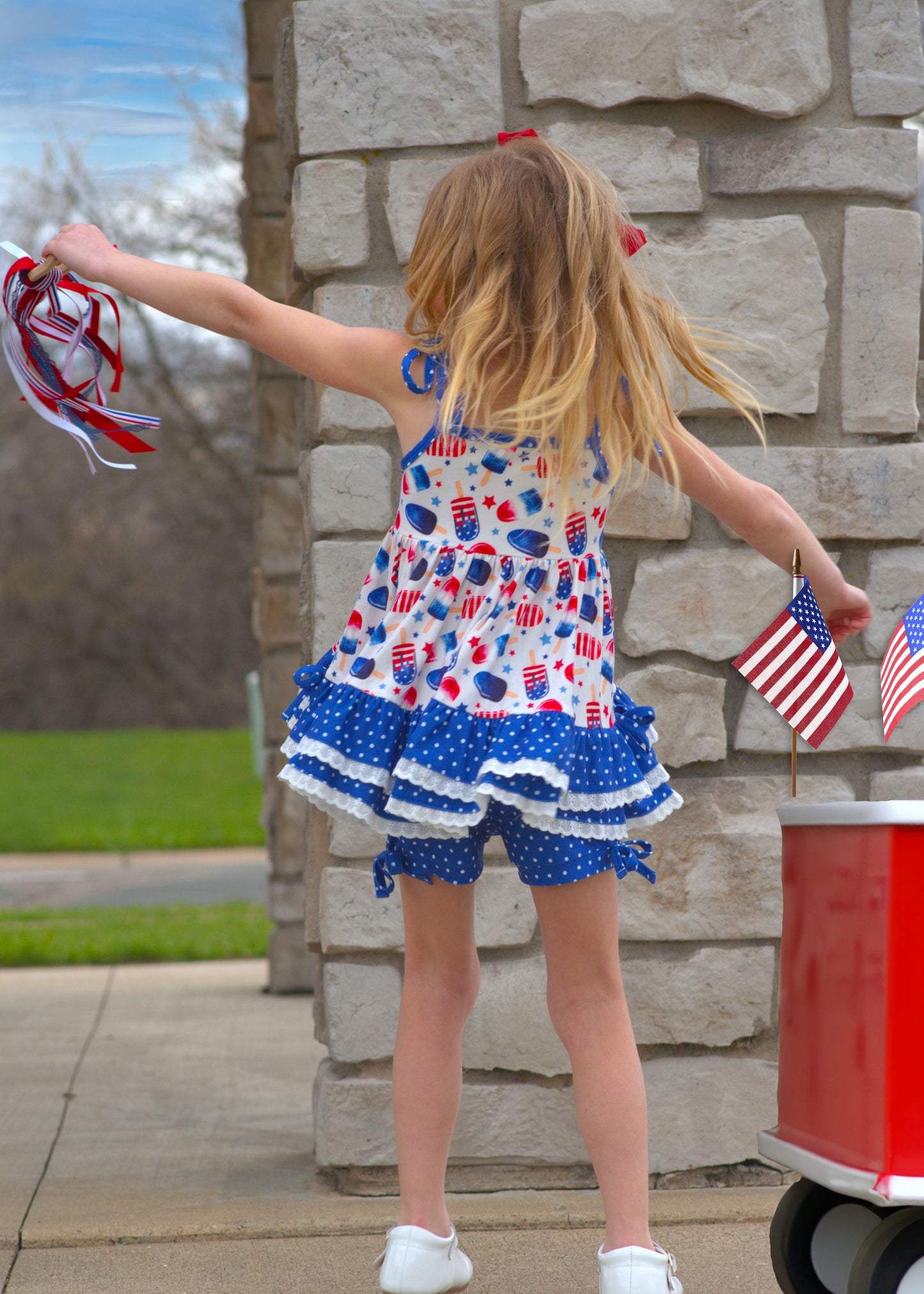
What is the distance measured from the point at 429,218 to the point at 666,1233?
66.3 inches

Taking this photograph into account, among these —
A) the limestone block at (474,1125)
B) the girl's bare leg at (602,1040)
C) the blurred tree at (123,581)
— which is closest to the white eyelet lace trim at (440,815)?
the girl's bare leg at (602,1040)

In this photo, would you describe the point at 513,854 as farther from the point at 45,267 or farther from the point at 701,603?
→ the point at 45,267

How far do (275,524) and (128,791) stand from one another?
9.91 meters

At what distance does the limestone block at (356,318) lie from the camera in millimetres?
2473

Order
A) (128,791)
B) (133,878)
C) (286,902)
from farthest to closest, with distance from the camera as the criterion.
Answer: (128,791), (133,878), (286,902)

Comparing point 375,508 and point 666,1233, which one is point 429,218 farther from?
point 666,1233

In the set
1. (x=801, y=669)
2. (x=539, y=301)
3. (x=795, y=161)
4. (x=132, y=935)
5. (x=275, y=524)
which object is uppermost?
(x=795, y=161)

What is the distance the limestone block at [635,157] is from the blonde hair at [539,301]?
0.70 m

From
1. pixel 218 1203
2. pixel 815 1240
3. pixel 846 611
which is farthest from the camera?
pixel 218 1203

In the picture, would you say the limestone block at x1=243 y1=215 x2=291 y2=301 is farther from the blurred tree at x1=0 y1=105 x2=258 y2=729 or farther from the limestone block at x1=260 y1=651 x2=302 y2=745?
the blurred tree at x1=0 y1=105 x2=258 y2=729

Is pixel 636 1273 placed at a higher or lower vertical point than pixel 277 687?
lower

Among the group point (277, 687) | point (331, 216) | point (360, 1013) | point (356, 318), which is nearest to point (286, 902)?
point (277, 687)

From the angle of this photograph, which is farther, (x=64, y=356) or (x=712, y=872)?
(x=712, y=872)

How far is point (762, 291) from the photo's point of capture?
8.21 ft
